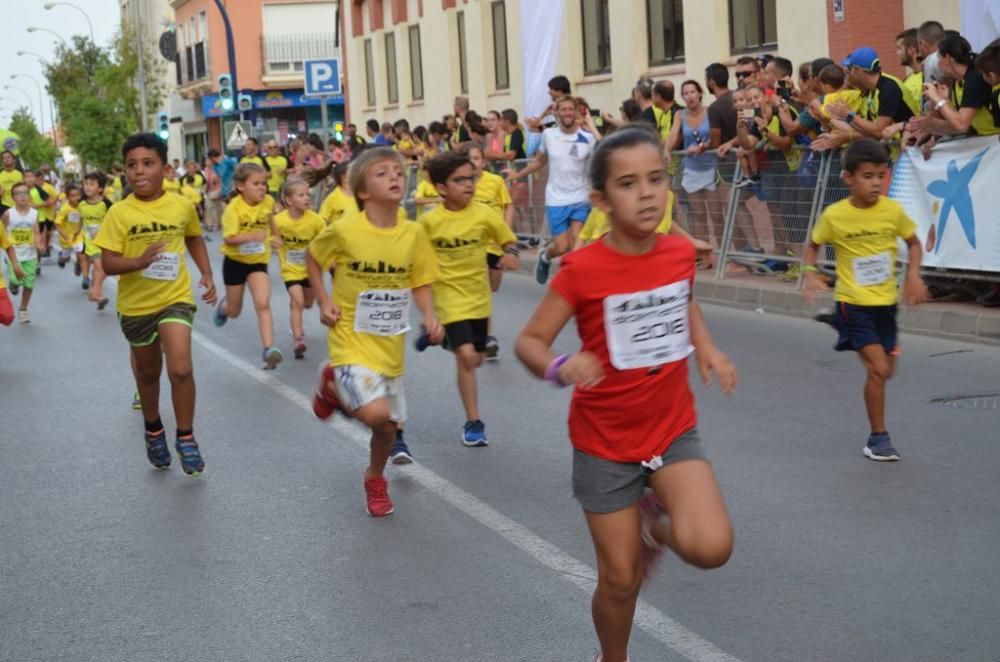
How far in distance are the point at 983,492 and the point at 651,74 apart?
61.9 feet

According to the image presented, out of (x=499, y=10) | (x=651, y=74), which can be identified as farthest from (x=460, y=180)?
(x=499, y=10)

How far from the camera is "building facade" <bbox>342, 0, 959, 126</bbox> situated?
782 inches

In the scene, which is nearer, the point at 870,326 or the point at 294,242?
the point at 870,326

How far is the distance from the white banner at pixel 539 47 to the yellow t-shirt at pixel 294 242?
14280 mm

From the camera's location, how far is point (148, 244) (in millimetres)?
8438

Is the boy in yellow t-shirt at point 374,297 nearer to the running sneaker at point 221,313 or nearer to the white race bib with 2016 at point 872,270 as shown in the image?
the white race bib with 2016 at point 872,270

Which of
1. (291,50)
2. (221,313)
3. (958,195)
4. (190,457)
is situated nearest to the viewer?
(190,457)

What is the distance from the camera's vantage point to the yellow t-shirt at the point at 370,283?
730cm

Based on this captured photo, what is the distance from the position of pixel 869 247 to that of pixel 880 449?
1.02 m

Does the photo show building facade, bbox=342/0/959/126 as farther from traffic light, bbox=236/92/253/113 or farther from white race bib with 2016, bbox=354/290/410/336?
white race bib with 2016, bbox=354/290/410/336

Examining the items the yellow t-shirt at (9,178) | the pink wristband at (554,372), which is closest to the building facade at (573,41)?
the yellow t-shirt at (9,178)

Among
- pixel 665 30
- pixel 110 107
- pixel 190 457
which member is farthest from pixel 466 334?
pixel 110 107

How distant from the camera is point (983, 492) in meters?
7.18

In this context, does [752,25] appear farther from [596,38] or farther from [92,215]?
[92,215]
